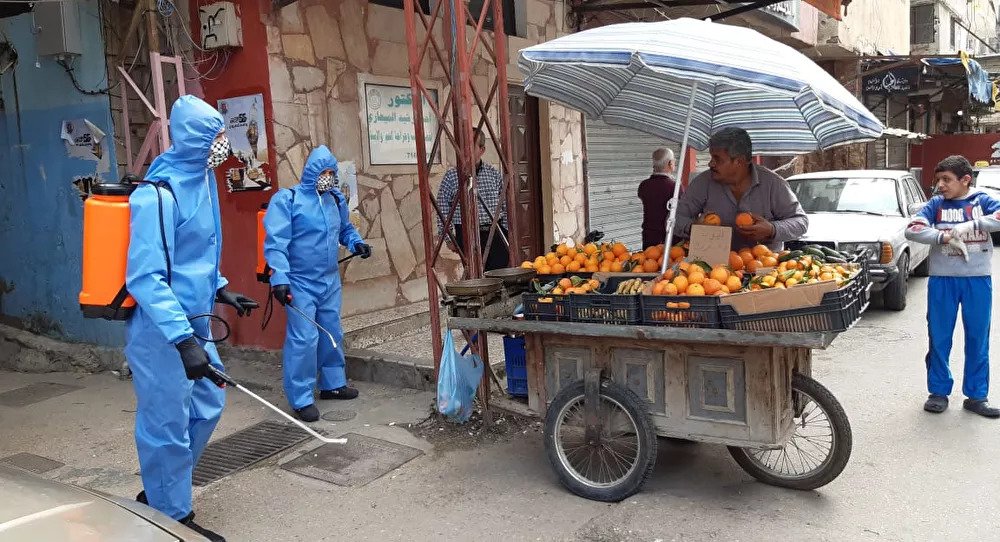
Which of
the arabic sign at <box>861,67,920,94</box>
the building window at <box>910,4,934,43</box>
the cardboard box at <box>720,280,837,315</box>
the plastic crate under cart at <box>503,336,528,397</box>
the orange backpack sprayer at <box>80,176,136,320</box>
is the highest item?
the building window at <box>910,4,934,43</box>

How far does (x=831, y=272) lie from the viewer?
3.80m

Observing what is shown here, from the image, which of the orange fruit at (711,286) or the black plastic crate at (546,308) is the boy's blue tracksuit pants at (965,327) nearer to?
the orange fruit at (711,286)

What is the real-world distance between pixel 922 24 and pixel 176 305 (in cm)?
3038

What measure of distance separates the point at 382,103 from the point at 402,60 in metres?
0.60

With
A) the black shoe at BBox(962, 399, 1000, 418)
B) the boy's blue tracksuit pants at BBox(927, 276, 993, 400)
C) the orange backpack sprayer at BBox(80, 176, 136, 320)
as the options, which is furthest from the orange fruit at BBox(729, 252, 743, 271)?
the orange backpack sprayer at BBox(80, 176, 136, 320)

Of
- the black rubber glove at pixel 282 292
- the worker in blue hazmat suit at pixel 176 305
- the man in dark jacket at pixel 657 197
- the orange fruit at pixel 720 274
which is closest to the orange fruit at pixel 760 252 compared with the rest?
the orange fruit at pixel 720 274

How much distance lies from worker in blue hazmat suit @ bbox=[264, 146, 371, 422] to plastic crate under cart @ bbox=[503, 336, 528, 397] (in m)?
1.68

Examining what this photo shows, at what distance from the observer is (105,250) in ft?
11.0

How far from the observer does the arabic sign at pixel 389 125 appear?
24.3 ft

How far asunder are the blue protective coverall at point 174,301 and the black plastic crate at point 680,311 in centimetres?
219

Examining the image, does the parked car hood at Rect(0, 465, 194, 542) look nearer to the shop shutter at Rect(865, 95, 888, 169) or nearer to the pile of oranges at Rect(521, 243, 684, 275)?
the pile of oranges at Rect(521, 243, 684, 275)

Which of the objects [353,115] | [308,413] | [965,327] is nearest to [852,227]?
[965,327]

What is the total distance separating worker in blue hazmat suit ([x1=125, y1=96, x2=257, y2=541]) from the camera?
11.0 ft

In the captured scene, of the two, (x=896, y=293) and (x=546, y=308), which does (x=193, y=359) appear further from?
(x=896, y=293)
